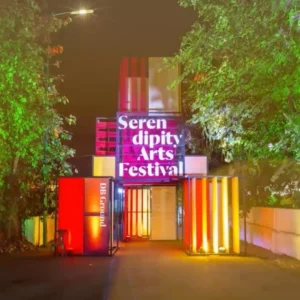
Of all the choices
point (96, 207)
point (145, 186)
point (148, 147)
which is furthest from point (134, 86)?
point (96, 207)

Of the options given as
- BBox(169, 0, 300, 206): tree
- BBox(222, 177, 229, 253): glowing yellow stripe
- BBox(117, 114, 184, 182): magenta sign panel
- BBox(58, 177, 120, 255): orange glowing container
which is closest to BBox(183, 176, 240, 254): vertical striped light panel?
BBox(222, 177, 229, 253): glowing yellow stripe

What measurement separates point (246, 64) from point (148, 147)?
1078 cm

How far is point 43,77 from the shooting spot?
19312mm

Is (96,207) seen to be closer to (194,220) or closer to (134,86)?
(194,220)

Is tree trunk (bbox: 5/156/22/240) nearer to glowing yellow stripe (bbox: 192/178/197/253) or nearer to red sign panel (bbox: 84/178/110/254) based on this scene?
red sign panel (bbox: 84/178/110/254)

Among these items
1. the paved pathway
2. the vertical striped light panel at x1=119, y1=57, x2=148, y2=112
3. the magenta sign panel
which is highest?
the vertical striped light panel at x1=119, y1=57, x2=148, y2=112

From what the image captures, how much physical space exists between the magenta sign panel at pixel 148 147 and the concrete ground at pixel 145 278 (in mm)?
4985

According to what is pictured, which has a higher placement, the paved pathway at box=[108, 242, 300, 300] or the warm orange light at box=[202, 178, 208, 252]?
the warm orange light at box=[202, 178, 208, 252]

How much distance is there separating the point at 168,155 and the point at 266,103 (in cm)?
981

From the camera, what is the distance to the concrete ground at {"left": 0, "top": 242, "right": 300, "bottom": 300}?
10398mm

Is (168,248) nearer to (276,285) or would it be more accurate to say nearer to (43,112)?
(43,112)

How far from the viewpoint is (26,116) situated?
17.5 m

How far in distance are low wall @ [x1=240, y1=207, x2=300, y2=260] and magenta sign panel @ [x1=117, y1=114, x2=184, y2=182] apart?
142 inches

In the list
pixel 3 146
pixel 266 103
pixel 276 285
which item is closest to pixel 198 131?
pixel 3 146
